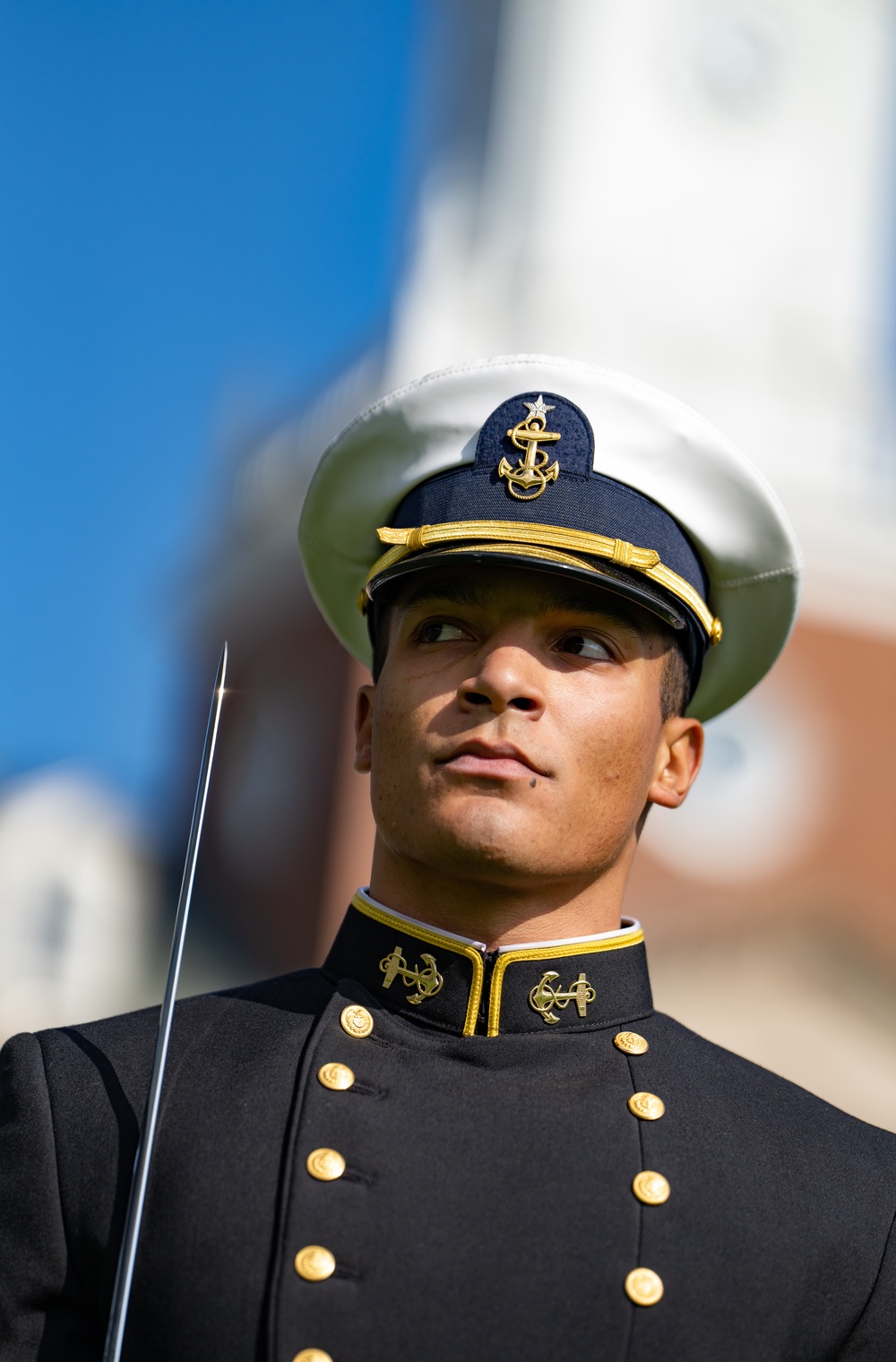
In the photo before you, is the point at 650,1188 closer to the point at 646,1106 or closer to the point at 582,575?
the point at 646,1106

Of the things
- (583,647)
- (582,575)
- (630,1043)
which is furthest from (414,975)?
(582,575)

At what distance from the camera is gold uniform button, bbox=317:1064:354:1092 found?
7.47 feet

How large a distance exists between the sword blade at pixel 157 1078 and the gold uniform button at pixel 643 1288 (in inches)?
26.8

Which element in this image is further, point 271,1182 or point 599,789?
point 599,789

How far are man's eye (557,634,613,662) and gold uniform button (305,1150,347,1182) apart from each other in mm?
883

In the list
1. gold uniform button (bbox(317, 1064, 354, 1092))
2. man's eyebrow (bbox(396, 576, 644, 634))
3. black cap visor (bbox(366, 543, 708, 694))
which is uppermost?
black cap visor (bbox(366, 543, 708, 694))

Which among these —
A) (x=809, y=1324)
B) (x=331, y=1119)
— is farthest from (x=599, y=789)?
(x=809, y=1324)

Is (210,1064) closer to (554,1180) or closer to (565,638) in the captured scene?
(554,1180)

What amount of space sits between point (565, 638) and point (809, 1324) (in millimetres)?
1104

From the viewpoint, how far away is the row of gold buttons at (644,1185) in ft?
6.89

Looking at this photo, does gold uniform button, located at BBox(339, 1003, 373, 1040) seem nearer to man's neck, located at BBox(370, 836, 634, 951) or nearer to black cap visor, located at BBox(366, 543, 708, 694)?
man's neck, located at BBox(370, 836, 634, 951)

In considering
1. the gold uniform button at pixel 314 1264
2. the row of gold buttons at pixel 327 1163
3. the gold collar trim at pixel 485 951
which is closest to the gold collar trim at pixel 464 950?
the gold collar trim at pixel 485 951

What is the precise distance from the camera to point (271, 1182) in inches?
85.7

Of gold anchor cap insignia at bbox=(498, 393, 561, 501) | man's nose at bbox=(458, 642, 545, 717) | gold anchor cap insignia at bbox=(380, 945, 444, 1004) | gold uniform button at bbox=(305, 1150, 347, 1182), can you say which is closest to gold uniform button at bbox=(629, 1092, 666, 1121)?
gold anchor cap insignia at bbox=(380, 945, 444, 1004)
